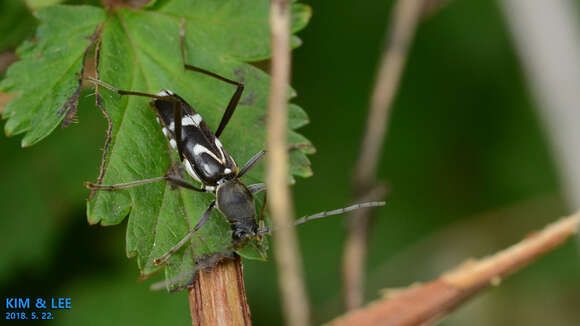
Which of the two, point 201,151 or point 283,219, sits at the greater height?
point 201,151

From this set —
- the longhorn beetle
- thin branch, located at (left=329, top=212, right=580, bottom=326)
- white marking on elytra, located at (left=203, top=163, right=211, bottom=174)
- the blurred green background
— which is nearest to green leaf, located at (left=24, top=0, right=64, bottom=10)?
the longhorn beetle

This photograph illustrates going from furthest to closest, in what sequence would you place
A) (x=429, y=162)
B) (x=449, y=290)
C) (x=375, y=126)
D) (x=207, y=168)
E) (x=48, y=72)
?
1. (x=429, y=162)
2. (x=375, y=126)
3. (x=207, y=168)
4. (x=449, y=290)
5. (x=48, y=72)

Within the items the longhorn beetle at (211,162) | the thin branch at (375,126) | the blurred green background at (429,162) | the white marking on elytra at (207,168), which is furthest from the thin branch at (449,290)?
the blurred green background at (429,162)

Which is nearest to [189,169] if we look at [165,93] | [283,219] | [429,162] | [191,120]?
[191,120]

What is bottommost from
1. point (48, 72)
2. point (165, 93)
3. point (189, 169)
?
point (189, 169)

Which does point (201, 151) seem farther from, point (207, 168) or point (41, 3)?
point (41, 3)

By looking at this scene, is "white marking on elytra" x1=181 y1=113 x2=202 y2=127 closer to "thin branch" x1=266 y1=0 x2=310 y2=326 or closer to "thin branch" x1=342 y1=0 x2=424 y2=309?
"thin branch" x1=266 y1=0 x2=310 y2=326
